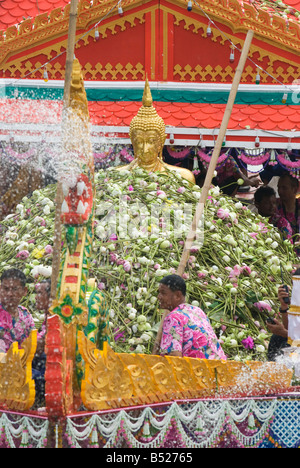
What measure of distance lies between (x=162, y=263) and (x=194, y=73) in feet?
12.9

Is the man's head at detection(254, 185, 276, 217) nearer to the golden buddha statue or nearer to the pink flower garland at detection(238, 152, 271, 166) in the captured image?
the pink flower garland at detection(238, 152, 271, 166)

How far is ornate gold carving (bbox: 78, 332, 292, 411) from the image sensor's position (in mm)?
5977

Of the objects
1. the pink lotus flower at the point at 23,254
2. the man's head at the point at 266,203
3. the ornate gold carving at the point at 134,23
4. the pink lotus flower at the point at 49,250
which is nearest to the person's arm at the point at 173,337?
the pink lotus flower at the point at 49,250

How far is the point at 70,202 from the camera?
6254mm

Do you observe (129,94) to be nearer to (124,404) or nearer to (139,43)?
(139,43)

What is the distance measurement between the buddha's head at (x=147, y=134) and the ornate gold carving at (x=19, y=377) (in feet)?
12.8

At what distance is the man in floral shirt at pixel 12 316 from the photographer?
6738 millimetres

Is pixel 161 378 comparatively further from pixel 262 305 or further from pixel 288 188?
pixel 288 188

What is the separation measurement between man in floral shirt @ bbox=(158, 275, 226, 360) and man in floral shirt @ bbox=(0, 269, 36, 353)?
31.0 inches

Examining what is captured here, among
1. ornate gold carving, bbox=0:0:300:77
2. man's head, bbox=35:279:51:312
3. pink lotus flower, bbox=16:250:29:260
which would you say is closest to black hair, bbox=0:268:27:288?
man's head, bbox=35:279:51:312

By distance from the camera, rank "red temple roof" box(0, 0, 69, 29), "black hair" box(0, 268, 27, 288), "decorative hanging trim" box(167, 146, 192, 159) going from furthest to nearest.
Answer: "red temple roof" box(0, 0, 69, 29)
"decorative hanging trim" box(167, 146, 192, 159)
"black hair" box(0, 268, 27, 288)

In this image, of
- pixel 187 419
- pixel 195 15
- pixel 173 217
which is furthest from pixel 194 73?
pixel 187 419

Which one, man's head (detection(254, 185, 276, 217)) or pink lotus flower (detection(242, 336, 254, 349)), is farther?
man's head (detection(254, 185, 276, 217))

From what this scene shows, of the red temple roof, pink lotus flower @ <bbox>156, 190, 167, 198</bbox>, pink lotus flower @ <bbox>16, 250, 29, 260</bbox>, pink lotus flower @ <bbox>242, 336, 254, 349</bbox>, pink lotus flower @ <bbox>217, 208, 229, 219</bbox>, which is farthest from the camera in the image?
the red temple roof
